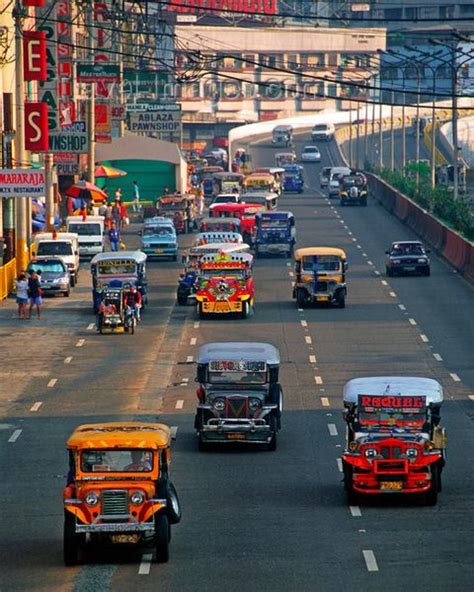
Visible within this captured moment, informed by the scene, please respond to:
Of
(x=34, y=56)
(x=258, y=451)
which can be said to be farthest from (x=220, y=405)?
(x=34, y=56)

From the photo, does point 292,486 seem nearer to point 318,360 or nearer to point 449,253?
point 318,360

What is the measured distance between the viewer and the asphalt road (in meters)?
27.5

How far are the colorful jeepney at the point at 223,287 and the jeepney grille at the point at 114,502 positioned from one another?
37.2m

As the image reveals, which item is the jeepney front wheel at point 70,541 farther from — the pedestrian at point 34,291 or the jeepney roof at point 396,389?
the pedestrian at point 34,291

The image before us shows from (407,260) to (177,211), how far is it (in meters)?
25.6

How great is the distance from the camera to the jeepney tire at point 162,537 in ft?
91.5

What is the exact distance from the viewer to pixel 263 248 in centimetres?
8856

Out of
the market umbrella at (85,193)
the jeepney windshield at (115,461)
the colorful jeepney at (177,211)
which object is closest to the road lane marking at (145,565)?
the jeepney windshield at (115,461)

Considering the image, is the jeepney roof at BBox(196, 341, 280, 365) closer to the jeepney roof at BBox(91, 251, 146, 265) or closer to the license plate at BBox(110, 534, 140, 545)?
the license plate at BBox(110, 534, 140, 545)

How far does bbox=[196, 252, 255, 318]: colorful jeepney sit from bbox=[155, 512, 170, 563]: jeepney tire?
122 feet

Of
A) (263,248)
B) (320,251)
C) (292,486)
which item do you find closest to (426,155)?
(263,248)

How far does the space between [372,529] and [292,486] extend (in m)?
4.66

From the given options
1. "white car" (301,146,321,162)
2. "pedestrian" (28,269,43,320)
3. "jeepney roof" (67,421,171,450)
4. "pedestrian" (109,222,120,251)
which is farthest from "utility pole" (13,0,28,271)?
"white car" (301,146,321,162)

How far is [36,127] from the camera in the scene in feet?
257
